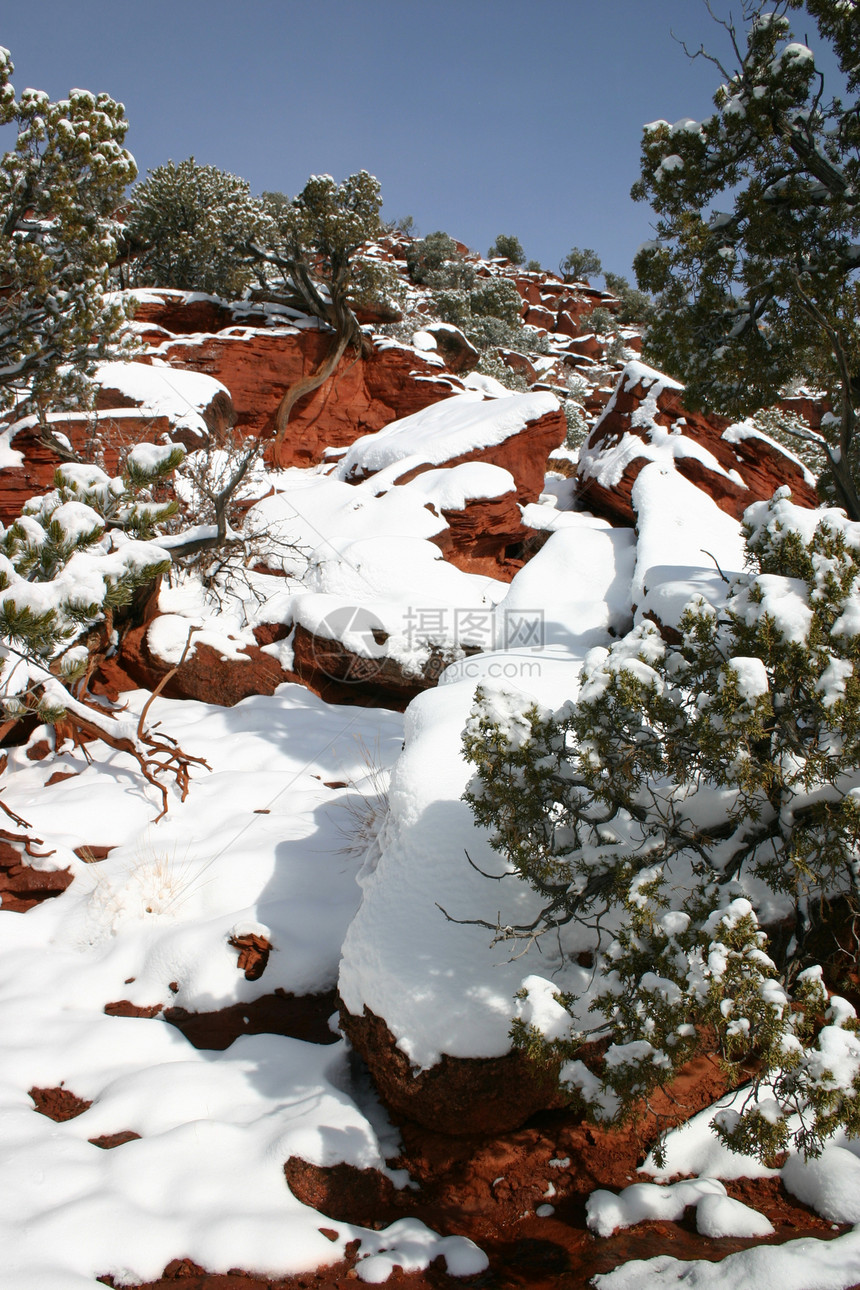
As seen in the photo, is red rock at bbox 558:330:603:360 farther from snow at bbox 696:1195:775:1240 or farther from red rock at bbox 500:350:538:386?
snow at bbox 696:1195:775:1240

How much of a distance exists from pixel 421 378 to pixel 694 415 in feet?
28.0

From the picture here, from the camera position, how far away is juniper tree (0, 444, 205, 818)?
3.45 m

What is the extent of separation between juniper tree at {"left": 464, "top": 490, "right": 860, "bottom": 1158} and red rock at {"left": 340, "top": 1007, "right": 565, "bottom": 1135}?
33 centimetres

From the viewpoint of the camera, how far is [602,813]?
291 centimetres

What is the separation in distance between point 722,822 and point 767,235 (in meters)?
6.77

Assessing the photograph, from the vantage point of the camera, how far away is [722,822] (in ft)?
9.66

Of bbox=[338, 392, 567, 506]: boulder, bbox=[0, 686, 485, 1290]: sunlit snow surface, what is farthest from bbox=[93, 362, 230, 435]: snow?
bbox=[0, 686, 485, 1290]: sunlit snow surface

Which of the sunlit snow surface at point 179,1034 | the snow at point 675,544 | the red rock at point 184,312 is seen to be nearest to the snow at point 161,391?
the sunlit snow surface at point 179,1034

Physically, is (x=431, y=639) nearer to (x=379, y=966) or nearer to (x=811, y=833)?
(x=379, y=966)

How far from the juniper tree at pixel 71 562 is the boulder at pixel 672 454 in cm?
777

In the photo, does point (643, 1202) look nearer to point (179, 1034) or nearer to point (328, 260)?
point (179, 1034)

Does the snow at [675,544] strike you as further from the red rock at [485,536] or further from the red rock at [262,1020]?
the red rock at [262,1020]

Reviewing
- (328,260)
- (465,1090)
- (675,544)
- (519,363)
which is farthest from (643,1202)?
(519,363)

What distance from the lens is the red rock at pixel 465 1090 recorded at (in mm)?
2973
